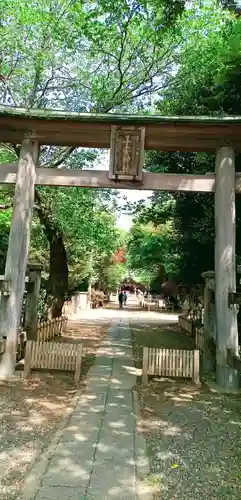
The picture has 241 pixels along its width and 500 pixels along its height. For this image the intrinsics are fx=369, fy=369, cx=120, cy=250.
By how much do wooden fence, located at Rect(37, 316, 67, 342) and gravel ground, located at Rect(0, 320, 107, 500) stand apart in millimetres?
1742

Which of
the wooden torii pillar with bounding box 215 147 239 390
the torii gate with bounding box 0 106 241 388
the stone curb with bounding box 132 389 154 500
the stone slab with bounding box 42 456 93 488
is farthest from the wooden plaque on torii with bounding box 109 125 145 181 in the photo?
the stone slab with bounding box 42 456 93 488

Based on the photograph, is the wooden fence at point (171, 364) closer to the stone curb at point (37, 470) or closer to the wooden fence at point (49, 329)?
the stone curb at point (37, 470)

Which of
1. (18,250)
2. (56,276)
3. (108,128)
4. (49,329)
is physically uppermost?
(108,128)

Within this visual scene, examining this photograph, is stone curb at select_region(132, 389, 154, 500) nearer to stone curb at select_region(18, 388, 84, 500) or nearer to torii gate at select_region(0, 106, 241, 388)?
stone curb at select_region(18, 388, 84, 500)

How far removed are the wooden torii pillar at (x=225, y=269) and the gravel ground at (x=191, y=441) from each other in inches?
21.7

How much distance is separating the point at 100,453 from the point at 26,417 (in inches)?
66.5

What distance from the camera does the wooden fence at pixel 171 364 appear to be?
7.27 metres

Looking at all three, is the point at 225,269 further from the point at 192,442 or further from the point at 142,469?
the point at 142,469

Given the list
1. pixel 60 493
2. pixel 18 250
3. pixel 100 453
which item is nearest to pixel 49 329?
pixel 18 250

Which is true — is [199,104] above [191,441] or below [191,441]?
above

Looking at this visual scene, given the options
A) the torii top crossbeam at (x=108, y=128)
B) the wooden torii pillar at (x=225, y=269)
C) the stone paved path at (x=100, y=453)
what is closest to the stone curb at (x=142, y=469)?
the stone paved path at (x=100, y=453)

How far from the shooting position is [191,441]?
4586mm

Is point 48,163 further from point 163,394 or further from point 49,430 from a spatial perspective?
point 49,430

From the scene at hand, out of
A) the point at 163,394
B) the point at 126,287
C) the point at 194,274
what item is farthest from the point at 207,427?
the point at 126,287
